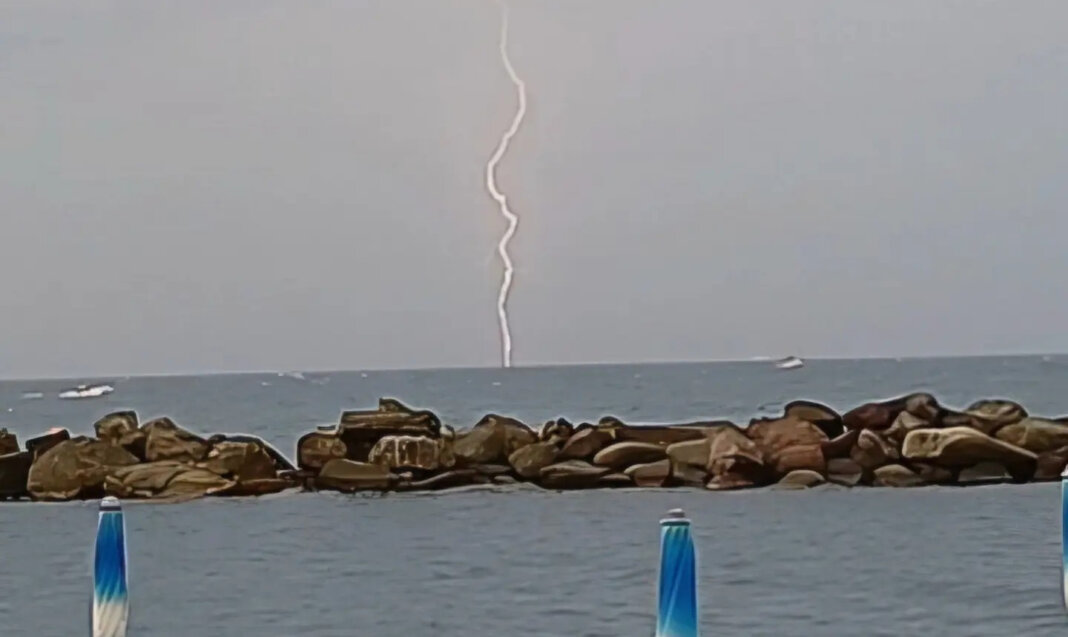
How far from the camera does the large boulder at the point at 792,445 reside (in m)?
33.3

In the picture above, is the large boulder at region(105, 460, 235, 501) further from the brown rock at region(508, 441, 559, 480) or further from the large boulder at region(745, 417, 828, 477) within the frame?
the large boulder at region(745, 417, 828, 477)

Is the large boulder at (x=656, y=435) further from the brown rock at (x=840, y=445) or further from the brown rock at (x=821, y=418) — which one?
the brown rock at (x=840, y=445)

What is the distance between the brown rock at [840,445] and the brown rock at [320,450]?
10.1 meters

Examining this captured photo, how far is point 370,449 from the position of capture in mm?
36375

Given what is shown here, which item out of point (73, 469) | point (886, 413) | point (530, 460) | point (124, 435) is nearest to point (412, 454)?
point (530, 460)

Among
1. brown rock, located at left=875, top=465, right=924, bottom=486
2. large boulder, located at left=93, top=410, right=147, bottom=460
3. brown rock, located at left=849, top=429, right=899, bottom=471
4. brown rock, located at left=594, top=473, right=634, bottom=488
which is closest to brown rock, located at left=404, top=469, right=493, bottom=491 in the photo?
brown rock, located at left=594, top=473, right=634, bottom=488

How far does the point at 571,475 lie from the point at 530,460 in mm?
1007

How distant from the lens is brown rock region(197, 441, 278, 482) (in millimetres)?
34344

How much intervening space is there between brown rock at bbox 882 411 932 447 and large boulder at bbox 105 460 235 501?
13603 mm

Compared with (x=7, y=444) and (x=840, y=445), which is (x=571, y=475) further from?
(x=7, y=444)

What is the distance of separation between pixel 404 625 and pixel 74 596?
5123 millimetres

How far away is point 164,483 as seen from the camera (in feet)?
112

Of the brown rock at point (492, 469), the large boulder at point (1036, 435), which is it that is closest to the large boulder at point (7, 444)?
the brown rock at point (492, 469)

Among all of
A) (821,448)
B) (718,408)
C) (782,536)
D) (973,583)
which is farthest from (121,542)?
(718,408)
